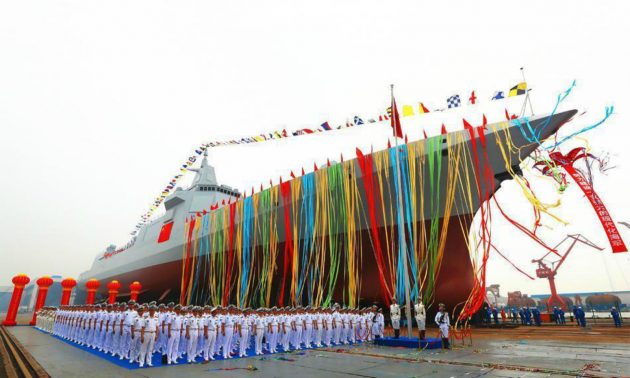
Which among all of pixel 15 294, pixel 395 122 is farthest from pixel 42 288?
pixel 395 122

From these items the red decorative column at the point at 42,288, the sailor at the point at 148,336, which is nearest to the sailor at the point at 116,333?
the sailor at the point at 148,336

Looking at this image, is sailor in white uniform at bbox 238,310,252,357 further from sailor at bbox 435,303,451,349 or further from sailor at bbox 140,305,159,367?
sailor at bbox 435,303,451,349

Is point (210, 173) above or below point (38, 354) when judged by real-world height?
above

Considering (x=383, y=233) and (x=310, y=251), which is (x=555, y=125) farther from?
(x=310, y=251)

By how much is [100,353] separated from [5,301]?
11859cm

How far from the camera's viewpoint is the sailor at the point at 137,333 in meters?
6.47

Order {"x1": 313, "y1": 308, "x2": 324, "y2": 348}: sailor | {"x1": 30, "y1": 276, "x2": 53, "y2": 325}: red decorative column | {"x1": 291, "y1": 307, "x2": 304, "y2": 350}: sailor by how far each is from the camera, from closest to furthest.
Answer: {"x1": 291, "y1": 307, "x2": 304, "y2": 350}: sailor, {"x1": 313, "y1": 308, "x2": 324, "y2": 348}: sailor, {"x1": 30, "y1": 276, "x2": 53, "y2": 325}: red decorative column

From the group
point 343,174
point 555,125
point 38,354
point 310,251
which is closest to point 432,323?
point 310,251

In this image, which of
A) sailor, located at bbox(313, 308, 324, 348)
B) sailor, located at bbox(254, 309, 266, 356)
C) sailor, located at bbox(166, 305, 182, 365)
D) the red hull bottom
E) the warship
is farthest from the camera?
the red hull bottom

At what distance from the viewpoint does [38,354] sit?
7.59 metres

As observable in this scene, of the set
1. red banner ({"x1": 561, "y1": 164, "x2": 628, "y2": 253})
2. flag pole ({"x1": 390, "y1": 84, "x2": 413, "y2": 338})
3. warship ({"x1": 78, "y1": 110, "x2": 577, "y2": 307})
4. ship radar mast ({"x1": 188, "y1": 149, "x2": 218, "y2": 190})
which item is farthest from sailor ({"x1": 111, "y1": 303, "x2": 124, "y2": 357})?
ship radar mast ({"x1": 188, "y1": 149, "x2": 218, "y2": 190})

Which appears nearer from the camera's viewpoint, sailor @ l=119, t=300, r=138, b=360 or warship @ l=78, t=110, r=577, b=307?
sailor @ l=119, t=300, r=138, b=360

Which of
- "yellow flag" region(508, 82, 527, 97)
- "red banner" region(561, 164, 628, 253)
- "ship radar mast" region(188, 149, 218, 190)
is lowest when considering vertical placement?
"red banner" region(561, 164, 628, 253)

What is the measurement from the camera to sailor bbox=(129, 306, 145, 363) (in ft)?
21.2
